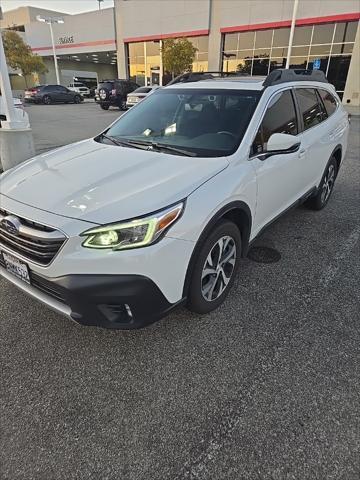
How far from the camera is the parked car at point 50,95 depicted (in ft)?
96.9

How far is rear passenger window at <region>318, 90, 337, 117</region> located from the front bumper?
3.78 m

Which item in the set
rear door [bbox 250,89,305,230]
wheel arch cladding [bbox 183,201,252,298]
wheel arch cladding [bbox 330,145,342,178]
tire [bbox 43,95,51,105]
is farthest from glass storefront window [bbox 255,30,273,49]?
wheel arch cladding [bbox 183,201,252,298]

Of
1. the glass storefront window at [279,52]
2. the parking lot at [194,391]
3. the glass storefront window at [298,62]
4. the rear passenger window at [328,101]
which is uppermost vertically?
the glass storefront window at [279,52]

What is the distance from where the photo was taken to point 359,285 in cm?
327

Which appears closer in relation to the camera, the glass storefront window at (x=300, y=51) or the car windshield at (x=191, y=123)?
the car windshield at (x=191, y=123)

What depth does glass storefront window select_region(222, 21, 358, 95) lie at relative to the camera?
2300cm

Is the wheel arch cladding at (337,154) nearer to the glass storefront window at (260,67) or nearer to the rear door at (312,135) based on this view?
the rear door at (312,135)

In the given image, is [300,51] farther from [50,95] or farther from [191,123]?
[191,123]

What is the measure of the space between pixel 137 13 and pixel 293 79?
35348mm

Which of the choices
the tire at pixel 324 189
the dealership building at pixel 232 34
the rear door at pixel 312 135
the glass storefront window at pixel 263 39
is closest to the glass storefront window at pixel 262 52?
the dealership building at pixel 232 34

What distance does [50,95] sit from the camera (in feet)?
97.6

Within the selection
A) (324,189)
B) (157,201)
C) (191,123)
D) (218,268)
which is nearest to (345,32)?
(324,189)

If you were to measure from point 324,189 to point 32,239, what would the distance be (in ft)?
13.8

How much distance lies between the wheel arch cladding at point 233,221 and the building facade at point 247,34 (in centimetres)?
2533
